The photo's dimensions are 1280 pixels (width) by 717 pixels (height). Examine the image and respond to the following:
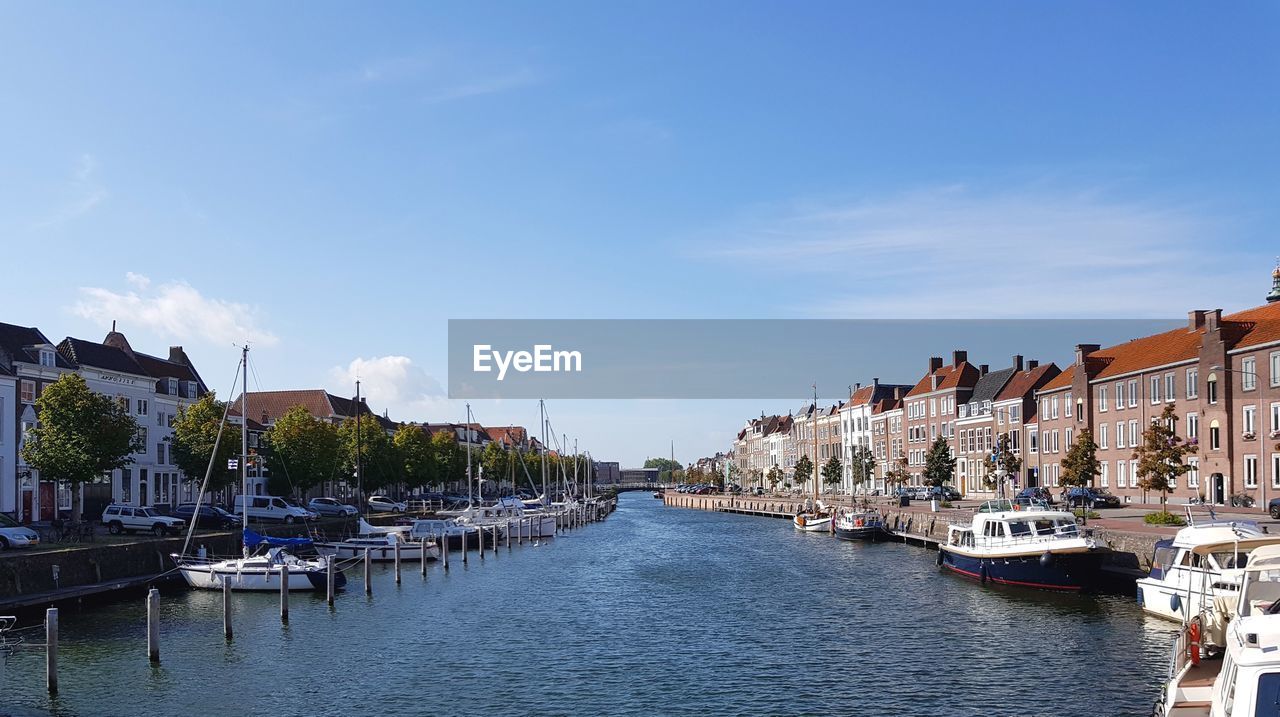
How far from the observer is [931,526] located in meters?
81.1

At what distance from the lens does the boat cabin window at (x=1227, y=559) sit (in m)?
36.8

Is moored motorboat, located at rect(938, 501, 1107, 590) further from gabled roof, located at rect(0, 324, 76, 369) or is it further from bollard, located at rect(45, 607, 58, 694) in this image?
→ gabled roof, located at rect(0, 324, 76, 369)

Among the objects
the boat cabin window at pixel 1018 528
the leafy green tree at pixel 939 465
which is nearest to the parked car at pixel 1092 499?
the leafy green tree at pixel 939 465

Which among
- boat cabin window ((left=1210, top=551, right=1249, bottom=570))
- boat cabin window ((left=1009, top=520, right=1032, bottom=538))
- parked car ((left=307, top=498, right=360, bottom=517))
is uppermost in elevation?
boat cabin window ((left=1210, top=551, right=1249, bottom=570))

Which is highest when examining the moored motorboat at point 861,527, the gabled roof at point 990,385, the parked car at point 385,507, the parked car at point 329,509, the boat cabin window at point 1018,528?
the gabled roof at point 990,385

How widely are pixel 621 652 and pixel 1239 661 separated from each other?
23532mm

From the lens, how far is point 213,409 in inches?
3187

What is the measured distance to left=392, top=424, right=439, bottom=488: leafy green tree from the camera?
118188 mm

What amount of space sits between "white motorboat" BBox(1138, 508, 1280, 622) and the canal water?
1.20 meters

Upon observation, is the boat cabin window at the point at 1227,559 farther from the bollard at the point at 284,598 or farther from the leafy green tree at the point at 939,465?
the leafy green tree at the point at 939,465

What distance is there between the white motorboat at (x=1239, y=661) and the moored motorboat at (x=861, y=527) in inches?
2256

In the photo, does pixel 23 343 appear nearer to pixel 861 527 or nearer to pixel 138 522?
pixel 138 522

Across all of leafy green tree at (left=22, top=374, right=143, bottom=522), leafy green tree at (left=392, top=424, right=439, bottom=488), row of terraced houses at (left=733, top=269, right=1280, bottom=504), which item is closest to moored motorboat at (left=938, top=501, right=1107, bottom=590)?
row of terraced houses at (left=733, top=269, right=1280, bottom=504)

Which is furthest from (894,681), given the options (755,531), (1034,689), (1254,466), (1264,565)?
(755,531)
